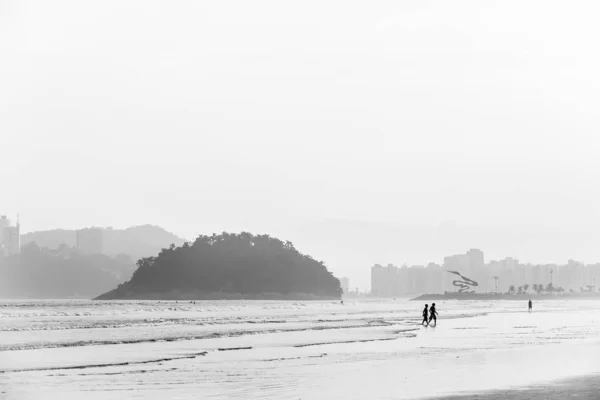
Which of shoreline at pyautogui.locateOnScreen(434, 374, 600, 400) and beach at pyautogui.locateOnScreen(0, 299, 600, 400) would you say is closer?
shoreline at pyautogui.locateOnScreen(434, 374, 600, 400)

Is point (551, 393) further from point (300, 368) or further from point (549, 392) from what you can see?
point (300, 368)

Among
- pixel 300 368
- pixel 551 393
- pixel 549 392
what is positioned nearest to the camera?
pixel 551 393

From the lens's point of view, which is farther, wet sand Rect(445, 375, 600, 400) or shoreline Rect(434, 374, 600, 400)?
shoreline Rect(434, 374, 600, 400)

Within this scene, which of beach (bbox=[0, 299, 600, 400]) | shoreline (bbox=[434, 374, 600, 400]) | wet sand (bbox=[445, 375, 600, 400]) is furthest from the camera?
beach (bbox=[0, 299, 600, 400])

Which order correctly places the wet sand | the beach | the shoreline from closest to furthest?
the wet sand < the shoreline < the beach

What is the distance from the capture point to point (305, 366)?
29.9 m

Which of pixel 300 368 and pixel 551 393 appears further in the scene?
pixel 300 368

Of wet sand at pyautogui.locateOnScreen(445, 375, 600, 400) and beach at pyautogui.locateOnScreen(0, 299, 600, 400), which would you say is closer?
wet sand at pyautogui.locateOnScreen(445, 375, 600, 400)

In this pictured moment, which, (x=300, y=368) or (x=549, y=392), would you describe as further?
(x=300, y=368)

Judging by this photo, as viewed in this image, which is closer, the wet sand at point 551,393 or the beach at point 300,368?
the wet sand at point 551,393

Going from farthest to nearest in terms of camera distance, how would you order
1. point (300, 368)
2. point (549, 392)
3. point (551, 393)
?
point (300, 368), point (549, 392), point (551, 393)

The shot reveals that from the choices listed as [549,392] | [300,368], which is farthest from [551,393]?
[300,368]

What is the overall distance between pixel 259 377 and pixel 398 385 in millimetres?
4671

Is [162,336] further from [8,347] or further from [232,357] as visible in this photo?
[232,357]
